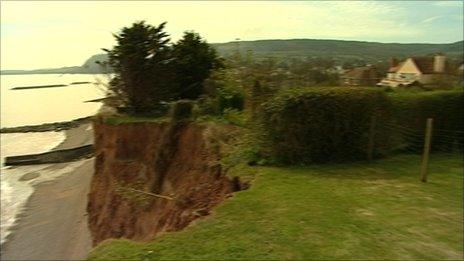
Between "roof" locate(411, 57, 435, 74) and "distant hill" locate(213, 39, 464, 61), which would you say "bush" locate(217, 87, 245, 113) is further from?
"distant hill" locate(213, 39, 464, 61)

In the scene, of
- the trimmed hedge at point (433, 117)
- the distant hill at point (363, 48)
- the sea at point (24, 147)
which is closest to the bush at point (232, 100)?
the trimmed hedge at point (433, 117)

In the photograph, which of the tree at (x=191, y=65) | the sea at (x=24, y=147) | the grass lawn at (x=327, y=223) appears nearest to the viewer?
the grass lawn at (x=327, y=223)

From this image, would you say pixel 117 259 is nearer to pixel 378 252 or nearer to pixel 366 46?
pixel 378 252

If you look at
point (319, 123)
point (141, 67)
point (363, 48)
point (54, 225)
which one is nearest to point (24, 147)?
point (54, 225)

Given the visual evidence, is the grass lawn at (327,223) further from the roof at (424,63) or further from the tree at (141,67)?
the roof at (424,63)

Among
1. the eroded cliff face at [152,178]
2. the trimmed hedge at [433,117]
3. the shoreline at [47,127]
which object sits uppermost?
the trimmed hedge at [433,117]

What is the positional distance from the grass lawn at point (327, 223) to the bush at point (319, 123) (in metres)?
1.46

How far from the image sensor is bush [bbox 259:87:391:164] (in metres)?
11.9

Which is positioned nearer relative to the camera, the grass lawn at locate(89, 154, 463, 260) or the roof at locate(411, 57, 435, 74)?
the grass lawn at locate(89, 154, 463, 260)

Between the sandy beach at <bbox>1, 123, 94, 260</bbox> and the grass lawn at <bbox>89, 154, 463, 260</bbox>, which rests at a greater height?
the grass lawn at <bbox>89, 154, 463, 260</bbox>

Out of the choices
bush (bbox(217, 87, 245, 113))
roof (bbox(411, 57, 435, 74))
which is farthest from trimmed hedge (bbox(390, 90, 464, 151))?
roof (bbox(411, 57, 435, 74))

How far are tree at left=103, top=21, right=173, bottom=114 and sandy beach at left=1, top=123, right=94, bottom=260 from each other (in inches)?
295

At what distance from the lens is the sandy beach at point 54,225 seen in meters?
20.0

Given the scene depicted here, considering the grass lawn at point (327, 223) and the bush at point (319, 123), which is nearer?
the grass lawn at point (327, 223)
